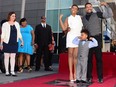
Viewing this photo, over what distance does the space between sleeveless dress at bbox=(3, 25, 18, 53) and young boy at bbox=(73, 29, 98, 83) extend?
76.5 inches

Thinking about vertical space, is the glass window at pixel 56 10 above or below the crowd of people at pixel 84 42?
above

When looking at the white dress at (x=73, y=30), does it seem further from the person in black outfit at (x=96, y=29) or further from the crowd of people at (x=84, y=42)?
the person in black outfit at (x=96, y=29)

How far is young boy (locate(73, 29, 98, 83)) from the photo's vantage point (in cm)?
660

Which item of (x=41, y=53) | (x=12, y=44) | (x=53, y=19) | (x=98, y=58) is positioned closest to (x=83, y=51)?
(x=98, y=58)

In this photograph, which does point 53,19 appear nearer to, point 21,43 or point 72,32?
point 21,43

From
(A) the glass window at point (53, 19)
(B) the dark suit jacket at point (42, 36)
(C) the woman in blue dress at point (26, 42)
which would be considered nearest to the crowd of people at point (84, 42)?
(C) the woman in blue dress at point (26, 42)

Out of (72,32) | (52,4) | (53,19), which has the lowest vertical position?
Answer: (72,32)

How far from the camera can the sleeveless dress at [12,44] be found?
771 cm

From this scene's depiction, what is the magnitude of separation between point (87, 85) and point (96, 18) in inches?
64.1

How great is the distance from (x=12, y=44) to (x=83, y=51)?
2.15 meters

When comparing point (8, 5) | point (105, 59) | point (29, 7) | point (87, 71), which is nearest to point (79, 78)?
point (87, 71)

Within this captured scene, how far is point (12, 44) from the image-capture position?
7781 mm

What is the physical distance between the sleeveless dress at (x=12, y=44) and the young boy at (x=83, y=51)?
1944 mm

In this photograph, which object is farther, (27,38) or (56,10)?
(56,10)
